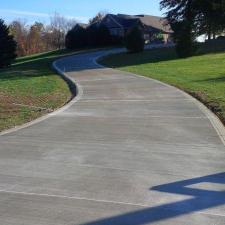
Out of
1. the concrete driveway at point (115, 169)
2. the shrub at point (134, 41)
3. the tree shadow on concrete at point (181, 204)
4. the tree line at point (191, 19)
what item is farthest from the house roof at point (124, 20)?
the tree shadow on concrete at point (181, 204)

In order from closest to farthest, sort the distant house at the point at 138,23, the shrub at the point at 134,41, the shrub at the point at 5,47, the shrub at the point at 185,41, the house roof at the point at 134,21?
the shrub at the point at 185,41, the shrub at the point at 134,41, the shrub at the point at 5,47, the distant house at the point at 138,23, the house roof at the point at 134,21

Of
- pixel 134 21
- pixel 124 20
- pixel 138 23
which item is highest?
pixel 124 20

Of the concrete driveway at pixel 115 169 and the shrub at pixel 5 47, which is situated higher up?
the shrub at pixel 5 47

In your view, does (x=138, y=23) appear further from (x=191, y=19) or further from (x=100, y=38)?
(x=191, y=19)

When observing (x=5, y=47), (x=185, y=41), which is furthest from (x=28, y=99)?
(x=5, y=47)

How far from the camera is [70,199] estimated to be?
6191mm

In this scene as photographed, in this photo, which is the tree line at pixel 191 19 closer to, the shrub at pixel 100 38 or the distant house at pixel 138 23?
the shrub at pixel 100 38

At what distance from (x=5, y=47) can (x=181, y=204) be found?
143ft

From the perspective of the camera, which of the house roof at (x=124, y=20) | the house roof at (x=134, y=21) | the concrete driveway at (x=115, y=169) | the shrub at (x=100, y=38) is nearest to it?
the concrete driveway at (x=115, y=169)

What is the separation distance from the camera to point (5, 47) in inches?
1884

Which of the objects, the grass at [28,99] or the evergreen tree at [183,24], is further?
the evergreen tree at [183,24]

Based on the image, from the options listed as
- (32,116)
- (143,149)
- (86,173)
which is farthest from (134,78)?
(86,173)

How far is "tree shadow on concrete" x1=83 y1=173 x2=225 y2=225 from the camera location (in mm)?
5547

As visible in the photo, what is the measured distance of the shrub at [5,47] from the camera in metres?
46.9
